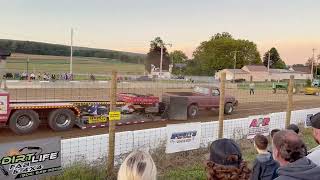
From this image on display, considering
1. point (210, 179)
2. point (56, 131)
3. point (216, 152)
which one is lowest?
point (56, 131)

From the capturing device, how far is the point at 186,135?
34.3ft

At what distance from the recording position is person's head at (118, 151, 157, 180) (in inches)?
105

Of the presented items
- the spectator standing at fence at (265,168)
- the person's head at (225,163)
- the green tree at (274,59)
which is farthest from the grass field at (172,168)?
the green tree at (274,59)

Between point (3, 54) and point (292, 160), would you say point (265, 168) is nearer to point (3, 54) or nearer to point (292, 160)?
point (292, 160)

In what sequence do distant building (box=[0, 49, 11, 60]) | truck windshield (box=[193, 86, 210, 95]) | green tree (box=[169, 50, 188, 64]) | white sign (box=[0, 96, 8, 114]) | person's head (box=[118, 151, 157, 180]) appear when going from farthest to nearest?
green tree (box=[169, 50, 188, 64]) → truck windshield (box=[193, 86, 210, 95]) → white sign (box=[0, 96, 8, 114]) → distant building (box=[0, 49, 11, 60]) → person's head (box=[118, 151, 157, 180])

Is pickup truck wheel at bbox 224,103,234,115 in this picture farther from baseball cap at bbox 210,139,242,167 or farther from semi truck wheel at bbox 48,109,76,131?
baseball cap at bbox 210,139,242,167

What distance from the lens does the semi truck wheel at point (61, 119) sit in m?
15.0

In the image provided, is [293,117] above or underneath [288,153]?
underneath

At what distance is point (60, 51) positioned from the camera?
96.5 meters

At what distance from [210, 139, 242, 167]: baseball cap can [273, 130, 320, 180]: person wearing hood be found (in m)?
0.46

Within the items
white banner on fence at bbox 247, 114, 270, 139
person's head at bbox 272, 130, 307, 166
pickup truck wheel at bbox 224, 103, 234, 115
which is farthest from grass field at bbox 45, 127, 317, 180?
pickup truck wheel at bbox 224, 103, 234, 115

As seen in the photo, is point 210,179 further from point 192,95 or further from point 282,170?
point 192,95

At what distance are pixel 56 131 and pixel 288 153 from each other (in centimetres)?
1257

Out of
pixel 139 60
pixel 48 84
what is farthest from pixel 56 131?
pixel 139 60
